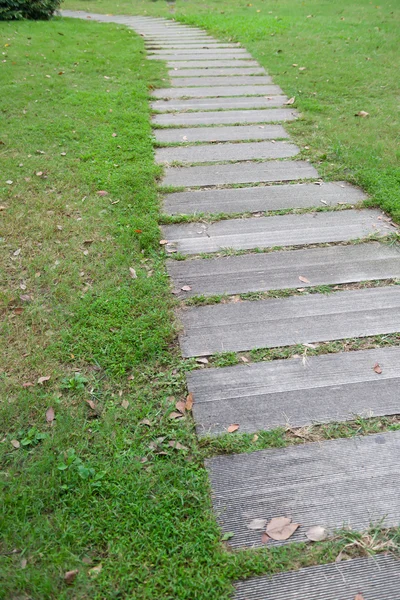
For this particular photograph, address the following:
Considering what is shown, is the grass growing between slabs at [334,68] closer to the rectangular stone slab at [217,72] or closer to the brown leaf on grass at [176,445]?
the rectangular stone slab at [217,72]

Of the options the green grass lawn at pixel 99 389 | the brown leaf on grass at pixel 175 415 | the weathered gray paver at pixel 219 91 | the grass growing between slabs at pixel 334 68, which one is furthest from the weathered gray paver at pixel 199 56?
the brown leaf on grass at pixel 175 415

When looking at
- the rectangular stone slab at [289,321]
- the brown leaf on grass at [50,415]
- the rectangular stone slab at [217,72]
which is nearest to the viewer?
the brown leaf on grass at [50,415]

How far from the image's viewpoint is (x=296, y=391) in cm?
252

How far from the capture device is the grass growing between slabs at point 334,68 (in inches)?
184

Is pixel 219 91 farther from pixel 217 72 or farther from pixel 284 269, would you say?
pixel 284 269

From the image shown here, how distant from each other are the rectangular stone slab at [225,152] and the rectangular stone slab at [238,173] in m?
0.16

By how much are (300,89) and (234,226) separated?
11.1 ft

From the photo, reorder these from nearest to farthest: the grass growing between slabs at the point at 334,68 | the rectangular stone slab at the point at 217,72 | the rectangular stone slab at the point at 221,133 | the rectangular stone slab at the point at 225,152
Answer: the grass growing between slabs at the point at 334,68
the rectangular stone slab at the point at 225,152
the rectangular stone slab at the point at 221,133
the rectangular stone slab at the point at 217,72

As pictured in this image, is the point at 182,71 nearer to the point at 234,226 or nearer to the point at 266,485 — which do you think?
the point at 234,226

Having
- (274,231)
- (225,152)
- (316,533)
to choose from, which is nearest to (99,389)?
(316,533)

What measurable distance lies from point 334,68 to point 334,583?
22.5 feet

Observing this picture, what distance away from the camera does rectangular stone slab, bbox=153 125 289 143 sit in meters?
5.30

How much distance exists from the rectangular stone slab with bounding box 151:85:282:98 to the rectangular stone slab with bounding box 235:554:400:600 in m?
5.74

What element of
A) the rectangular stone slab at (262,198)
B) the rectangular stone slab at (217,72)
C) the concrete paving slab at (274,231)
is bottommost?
the concrete paving slab at (274,231)
